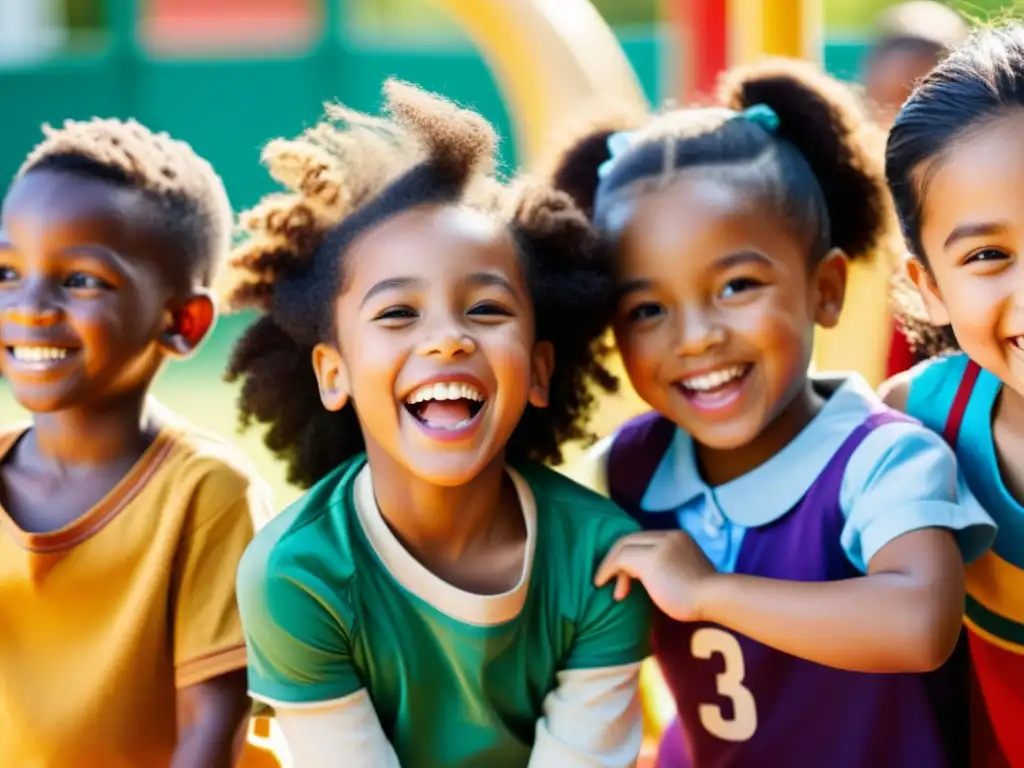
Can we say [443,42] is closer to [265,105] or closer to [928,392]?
[265,105]

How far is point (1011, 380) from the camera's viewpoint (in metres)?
1.64

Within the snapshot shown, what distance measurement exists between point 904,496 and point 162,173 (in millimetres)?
1030

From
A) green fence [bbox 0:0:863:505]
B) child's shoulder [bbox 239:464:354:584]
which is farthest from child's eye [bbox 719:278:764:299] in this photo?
green fence [bbox 0:0:863:505]

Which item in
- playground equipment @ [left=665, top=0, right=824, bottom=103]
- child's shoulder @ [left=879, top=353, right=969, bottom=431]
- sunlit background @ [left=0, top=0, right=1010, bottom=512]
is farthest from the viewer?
sunlit background @ [left=0, top=0, right=1010, bottom=512]

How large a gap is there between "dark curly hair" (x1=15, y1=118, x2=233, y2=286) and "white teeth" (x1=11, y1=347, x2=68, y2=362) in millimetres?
192

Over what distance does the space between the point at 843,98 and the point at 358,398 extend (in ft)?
2.73

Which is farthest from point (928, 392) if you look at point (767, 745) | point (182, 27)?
point (182, 27)

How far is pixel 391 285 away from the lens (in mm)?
1544

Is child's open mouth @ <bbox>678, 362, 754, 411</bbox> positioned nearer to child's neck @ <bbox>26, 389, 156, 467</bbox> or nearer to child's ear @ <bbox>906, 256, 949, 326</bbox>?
child's ear @ <bbox>906, 256, 949, 326</bbox>

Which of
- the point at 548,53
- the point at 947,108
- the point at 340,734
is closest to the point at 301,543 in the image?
the point at 340,734

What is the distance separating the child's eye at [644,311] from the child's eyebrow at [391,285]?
1.10 feet

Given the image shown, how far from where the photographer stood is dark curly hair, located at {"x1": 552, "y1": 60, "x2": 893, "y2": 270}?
5.76 feet

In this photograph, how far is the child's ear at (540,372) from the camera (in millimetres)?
1659

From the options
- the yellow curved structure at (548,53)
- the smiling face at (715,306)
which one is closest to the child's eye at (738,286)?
the smiling face at (715,306)
